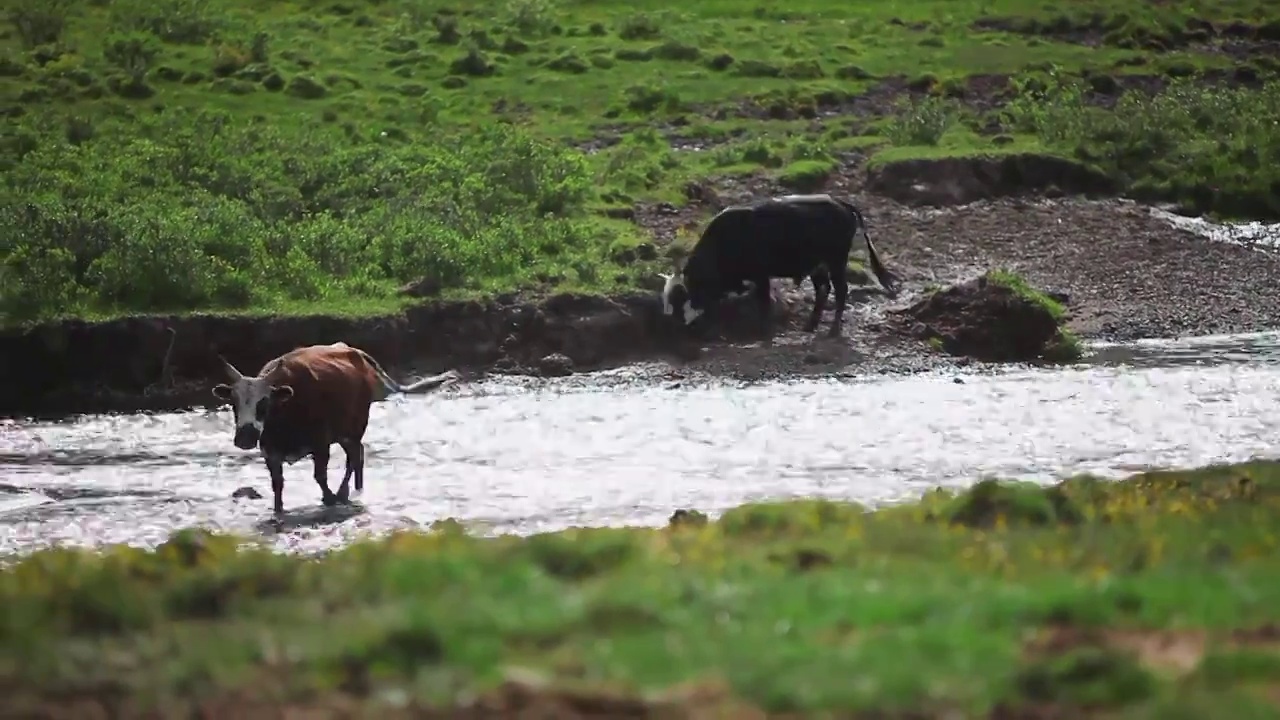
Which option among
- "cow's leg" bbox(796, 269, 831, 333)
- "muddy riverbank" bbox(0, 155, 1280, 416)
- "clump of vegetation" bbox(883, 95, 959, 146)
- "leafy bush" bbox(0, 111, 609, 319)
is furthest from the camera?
"clump of vegetation" bbox(883, 95, 959, 146)

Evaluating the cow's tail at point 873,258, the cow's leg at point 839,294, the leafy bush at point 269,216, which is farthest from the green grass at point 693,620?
the cow's tail at point 873,258

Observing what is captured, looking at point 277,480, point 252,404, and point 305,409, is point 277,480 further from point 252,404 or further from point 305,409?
point 252,404

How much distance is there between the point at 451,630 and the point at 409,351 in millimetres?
15082

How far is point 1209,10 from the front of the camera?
164 ft

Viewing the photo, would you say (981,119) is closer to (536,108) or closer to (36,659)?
(536,108)

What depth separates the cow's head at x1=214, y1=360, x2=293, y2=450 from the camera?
15.7 metres

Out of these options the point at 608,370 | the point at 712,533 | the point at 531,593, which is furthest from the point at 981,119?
the point at 531,593

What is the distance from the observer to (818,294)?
80.7 ft

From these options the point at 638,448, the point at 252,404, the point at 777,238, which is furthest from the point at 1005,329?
the point at 252,404

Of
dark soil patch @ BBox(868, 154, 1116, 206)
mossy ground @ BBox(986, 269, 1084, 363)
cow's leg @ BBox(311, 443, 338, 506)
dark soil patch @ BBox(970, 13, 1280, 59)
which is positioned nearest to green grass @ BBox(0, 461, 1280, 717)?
cow's leg @ BBox(311, 443, 338, 506)

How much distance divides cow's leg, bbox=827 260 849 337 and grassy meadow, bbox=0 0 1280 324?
7.61 ft

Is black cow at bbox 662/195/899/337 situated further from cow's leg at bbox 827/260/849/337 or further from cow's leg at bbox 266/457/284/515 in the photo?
cow's leg at bbox 266/457/284/515

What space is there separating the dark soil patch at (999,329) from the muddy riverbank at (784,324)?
0.50 meters

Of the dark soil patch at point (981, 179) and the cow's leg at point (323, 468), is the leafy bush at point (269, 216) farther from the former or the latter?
the cow's leg at point (323, 468)
